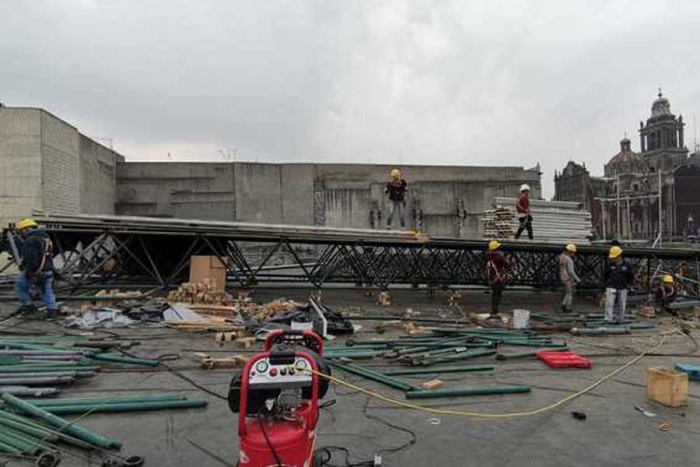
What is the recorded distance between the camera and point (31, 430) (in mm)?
3980

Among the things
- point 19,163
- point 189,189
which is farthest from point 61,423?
point 189,189

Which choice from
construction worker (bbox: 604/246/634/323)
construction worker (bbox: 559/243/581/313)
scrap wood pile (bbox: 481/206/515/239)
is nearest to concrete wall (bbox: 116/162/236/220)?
scrap wood pile (bbox: 481/206/515/239)

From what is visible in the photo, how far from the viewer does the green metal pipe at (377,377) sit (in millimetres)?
5512

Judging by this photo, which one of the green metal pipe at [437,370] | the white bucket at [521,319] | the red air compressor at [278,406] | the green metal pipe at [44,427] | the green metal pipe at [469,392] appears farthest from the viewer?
the white bucket at [521,319]

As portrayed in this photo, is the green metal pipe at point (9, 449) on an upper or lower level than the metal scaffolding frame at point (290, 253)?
lower

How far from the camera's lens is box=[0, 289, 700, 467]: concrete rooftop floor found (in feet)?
12.6

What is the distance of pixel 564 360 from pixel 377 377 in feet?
10.0

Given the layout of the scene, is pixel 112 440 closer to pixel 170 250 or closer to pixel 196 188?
pixel 170 250

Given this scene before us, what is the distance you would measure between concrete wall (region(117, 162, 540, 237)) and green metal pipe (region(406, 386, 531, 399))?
30.5 meters

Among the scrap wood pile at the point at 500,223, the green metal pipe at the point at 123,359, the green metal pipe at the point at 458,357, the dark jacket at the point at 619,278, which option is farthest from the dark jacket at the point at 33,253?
the dark jacket at the point at 619,278

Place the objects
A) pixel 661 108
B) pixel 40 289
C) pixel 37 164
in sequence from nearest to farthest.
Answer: pixel 40 289 < pixel 37 164 < pixel 661 108

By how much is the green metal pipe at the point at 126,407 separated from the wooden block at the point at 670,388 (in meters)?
5.03

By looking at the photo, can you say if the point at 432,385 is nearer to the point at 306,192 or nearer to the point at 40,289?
the point at 40,289

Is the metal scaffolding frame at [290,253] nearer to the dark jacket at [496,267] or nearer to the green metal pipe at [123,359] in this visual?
the dark jacket at [496,267]
